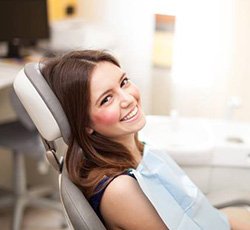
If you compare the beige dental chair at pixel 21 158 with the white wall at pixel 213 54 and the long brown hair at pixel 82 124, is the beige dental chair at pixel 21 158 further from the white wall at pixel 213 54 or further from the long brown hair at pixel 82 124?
the long brown hair at pixel 82 124

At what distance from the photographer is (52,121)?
973 millimetres

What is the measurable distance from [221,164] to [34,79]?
861mm

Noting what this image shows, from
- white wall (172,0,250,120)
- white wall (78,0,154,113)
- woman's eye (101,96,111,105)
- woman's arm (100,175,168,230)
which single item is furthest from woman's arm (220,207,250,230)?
white wall (78,0,154,113)

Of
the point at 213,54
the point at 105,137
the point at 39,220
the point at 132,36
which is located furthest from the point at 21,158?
the point at 105,137

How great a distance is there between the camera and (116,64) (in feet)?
3.64

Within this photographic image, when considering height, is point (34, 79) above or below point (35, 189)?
above

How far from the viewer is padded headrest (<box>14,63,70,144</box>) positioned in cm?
97

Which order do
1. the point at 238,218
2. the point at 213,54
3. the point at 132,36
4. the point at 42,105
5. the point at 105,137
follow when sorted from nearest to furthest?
the point at 42,105 → the point at 105,137 → the point at 238,218 → the point at 213,54 → the point at 132,36

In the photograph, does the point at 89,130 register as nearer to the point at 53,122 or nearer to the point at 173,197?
the point at 53,122

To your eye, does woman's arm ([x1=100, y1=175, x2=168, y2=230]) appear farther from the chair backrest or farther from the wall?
the wall

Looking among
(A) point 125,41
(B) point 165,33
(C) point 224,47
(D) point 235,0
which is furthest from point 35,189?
(D) point 235,0

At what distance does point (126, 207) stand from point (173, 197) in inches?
6.7

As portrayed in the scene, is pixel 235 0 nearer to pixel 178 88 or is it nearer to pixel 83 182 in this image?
pixel 178 88

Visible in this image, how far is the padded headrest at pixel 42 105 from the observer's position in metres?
0.97
